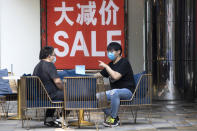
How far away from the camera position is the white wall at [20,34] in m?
11.6

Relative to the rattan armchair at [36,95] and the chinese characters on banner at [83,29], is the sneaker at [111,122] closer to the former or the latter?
the rattan armchair at [36,95]

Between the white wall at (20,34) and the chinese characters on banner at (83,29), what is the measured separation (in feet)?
1.14

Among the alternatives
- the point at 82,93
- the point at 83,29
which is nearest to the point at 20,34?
the point at 83,29

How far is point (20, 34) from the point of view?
38.1 ft

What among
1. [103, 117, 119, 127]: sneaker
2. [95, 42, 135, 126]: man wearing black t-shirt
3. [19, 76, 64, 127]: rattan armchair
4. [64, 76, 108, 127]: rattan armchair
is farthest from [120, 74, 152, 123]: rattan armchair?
[19, 76, 64, 127]: rattan armchair

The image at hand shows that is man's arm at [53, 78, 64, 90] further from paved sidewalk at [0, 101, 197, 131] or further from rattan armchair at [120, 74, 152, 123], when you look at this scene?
rattan armchair at [120, 74, 152, 123]

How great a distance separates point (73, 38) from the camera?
1161 cm

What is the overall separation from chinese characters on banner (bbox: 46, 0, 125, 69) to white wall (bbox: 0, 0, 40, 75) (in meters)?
0.35

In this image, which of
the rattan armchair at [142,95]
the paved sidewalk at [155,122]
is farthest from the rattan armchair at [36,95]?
the rattan armchair at [142,95]

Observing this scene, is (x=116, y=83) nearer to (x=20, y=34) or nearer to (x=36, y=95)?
(x=36, y=95)

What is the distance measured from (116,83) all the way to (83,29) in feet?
15.6

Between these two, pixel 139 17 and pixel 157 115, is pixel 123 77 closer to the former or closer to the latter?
pixel 157 115

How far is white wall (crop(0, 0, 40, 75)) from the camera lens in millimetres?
11578

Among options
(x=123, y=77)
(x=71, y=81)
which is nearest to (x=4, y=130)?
(x=71, y=81)
